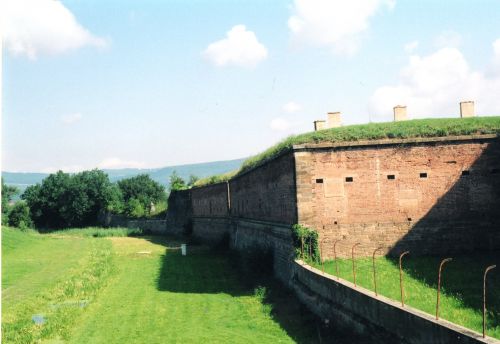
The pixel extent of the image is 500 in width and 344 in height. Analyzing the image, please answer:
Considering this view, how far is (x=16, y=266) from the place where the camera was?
87.6ft

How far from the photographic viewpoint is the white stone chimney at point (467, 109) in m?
19.9

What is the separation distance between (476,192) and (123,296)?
12506 millimetres

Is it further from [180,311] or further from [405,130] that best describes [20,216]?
[405,130]

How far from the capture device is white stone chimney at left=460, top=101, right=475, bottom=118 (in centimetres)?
1986

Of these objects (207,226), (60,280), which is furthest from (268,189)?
(207,226)

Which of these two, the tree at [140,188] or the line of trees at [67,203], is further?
the tree at [140,188]

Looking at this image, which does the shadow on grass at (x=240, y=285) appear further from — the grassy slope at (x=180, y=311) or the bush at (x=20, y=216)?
the bush at (x=20, y=216)

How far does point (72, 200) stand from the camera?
76.6 metres

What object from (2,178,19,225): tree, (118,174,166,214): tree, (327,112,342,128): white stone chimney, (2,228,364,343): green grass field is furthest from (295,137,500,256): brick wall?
(118,174,166,214): tree

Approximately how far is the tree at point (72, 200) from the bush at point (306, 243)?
6247cm

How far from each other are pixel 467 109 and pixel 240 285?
1132 cm

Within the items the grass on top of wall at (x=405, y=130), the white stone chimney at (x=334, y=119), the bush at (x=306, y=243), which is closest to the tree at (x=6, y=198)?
the white stone chimney at (x=334, y=119)

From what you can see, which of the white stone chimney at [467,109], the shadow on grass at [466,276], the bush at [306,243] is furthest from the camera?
the white stone chimney at [467,109]

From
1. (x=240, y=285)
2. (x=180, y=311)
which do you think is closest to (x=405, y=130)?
(x=240, y=285)
